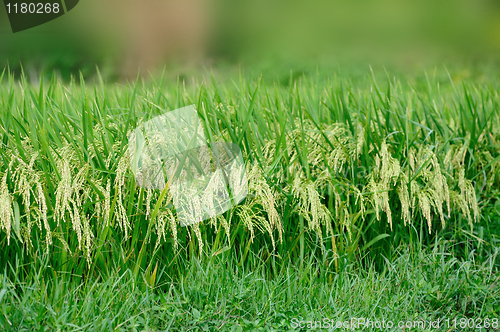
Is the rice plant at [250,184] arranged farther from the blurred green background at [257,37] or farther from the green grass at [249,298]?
the blurred green background at [257,37]

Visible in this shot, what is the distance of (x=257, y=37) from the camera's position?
13.2m

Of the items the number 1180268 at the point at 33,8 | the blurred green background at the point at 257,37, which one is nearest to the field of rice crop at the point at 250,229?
the number 1180268 at the point at 33,8

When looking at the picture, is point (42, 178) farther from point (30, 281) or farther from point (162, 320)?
point (162, 320)

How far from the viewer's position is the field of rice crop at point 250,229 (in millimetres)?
1869

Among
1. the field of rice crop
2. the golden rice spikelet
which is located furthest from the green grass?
the golden rice spikelet

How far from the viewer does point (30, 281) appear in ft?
6.19

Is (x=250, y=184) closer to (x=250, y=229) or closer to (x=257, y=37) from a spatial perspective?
(x=250, y=229)

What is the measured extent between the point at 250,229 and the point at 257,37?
471 inches

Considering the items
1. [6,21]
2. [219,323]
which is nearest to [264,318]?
[219,323]

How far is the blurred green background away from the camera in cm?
887

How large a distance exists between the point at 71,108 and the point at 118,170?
0.67m

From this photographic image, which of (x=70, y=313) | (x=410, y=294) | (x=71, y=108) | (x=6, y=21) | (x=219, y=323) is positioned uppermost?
(x=6, y=21)

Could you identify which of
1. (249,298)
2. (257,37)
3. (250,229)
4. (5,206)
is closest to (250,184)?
(250,229)

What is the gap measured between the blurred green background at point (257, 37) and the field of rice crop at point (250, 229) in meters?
6.07
